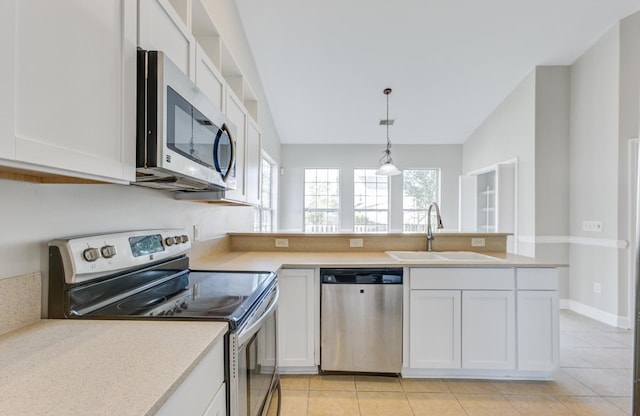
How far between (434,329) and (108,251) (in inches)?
79.6

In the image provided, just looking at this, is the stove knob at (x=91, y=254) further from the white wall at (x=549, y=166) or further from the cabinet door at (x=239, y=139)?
the white wall at (x=549, y=166)

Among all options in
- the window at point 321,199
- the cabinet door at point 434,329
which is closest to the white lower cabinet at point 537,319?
the cabinet door at point 434,329

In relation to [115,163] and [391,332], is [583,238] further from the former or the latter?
[115,163]

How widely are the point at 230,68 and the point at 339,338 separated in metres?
2.17

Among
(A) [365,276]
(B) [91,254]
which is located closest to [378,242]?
(A) [365,276]

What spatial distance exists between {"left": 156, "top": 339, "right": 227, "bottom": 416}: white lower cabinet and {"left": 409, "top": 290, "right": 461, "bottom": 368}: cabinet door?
1.57 metres

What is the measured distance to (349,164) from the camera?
6117mm

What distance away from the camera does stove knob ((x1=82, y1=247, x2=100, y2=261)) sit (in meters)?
1.01

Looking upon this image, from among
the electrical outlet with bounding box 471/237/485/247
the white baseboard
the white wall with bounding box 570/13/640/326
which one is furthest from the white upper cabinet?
the white baseboard

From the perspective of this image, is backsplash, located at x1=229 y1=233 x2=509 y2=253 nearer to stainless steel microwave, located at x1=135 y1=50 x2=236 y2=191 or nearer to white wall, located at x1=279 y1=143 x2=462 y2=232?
stainless steel microwave, located at x1=135 y1=50 x2=236 y2=191

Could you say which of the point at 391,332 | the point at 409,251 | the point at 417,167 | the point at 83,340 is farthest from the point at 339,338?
the point at 417,167

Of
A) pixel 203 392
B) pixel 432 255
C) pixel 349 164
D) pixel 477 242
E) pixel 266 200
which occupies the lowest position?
pixel 203 392

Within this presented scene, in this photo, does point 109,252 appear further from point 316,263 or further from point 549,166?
point 549,166

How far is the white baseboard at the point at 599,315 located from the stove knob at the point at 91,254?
183 inches
